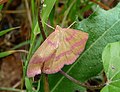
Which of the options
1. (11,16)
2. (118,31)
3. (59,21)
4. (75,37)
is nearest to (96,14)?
(118,31)

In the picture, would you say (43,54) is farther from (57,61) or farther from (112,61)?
(112,61)

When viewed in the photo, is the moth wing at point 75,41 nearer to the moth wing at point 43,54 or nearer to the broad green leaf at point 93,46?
the moth wing at point 43,54

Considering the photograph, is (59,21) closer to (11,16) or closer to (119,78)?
(11,16)

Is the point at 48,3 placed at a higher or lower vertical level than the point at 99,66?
higher

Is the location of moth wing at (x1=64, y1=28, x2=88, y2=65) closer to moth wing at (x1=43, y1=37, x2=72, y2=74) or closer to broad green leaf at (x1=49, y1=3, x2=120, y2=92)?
moth wing at (x1=43, y1=37, x2=72, y2=74)

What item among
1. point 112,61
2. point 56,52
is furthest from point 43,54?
point 112,61

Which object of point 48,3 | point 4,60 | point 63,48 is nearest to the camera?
point 63,48
